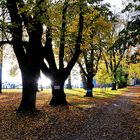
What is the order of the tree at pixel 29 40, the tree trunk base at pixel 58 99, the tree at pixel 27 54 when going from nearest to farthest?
1. the tree at pixel 29 40
2. the tree at pixel 27 54
3. the tree trunk base at pixel 58 99

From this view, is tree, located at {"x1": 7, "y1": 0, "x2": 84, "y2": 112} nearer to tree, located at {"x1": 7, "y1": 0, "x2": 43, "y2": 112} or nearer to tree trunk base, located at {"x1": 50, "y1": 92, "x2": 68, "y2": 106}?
tree, located at {"x1": 7, "y1": 0, "x2": 43, "y2": 112}

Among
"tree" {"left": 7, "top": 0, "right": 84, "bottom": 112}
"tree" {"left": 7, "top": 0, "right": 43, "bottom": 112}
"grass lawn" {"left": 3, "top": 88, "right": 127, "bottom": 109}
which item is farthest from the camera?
"grass lawn" {"left": 3, "top": 88, "right": 127, "bottom": 109}

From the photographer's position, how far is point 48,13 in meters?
20.7

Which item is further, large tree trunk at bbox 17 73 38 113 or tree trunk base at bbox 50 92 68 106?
tree trunk base at bbox 50 92 68 106

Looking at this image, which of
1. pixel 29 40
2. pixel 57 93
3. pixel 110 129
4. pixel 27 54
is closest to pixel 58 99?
pixel 57 93

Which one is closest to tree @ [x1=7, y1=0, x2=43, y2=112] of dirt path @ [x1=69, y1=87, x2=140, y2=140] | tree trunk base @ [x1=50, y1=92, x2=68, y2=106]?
dirt path @ [x1=69, y1=87, x2=140, y2=140]

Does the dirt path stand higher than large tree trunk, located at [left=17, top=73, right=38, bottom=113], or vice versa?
large tree trunk, located at [left=17, top=73, right=38, bottom=113]

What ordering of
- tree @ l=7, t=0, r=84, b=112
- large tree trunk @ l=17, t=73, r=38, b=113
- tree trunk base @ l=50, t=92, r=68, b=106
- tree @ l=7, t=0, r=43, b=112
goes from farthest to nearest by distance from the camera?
1. tree trunk base @ l=50, t=92, r=68, b=106
2. large tree trunk @ l=17, t=73, r=38, b=113
3. tree @ l=7, t=0, r=43, b=112
4. tree @ l=7, t=0, r=84, b=112

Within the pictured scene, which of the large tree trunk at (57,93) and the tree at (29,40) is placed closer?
the tree at (29,40)

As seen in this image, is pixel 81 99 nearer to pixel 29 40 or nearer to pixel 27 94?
pixel 27 94

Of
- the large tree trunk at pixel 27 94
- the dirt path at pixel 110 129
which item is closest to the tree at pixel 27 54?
the large tree trunk at pixel 27 94

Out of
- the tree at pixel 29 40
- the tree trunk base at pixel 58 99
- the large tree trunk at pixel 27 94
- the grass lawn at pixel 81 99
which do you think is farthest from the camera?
the grass lawn at pixel 81 99

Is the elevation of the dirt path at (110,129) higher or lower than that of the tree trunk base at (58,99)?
lower

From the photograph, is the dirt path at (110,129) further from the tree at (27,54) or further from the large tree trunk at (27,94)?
the tree at (27,54)
